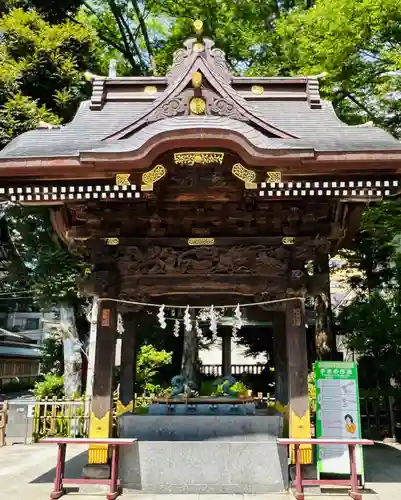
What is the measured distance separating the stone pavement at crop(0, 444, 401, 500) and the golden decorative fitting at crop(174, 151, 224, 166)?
16.4 ft

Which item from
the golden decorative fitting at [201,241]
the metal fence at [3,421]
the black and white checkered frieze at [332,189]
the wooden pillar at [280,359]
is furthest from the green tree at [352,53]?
the metal fence at [3,421]

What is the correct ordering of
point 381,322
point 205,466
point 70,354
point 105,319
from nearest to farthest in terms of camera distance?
point 205,466 < point 105,319 < point 381,322 < point 70,354

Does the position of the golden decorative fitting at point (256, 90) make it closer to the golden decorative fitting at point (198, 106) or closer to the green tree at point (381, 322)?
the golden decorative fitting at point (198, 106)

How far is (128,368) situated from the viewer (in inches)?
415

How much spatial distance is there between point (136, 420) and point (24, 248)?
1079 centimetres

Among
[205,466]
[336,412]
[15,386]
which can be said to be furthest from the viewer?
[15,386]

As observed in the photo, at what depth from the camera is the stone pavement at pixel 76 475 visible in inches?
276

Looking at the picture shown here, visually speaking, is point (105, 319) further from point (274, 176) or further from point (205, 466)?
point (274, 176)

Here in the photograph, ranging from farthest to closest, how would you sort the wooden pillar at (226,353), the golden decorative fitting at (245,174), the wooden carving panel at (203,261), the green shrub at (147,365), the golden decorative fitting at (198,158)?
the wooden pillar at (226,353), the green shrub at (147,365), the wooden carving panel at (203,261), the golden decorative fitting at (245,174), the golden decorative fitting at (198,158)

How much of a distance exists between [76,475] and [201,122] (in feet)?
21.3

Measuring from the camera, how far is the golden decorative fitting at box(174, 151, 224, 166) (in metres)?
6.77

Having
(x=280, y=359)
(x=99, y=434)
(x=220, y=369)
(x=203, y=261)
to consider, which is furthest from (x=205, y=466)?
(x=220, y=369)

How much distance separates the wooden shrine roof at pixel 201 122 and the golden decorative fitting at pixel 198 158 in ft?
0.92

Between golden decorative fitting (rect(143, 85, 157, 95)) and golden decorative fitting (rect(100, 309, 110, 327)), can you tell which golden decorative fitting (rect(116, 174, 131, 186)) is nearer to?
golden decorative fitting (rect(100, 309, 110, 327))
